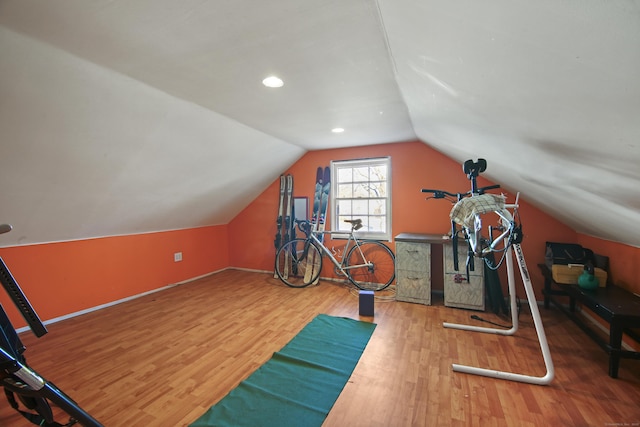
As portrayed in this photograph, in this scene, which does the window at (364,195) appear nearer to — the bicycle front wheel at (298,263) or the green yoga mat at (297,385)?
the bicycle front wheel at (298,263)

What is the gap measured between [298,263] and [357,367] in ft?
8.22

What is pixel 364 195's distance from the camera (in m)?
4.36

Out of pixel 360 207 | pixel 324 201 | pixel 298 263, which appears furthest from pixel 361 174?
pixel 298 263

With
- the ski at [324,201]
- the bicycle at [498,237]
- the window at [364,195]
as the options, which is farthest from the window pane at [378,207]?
the bicycle at [498,237]

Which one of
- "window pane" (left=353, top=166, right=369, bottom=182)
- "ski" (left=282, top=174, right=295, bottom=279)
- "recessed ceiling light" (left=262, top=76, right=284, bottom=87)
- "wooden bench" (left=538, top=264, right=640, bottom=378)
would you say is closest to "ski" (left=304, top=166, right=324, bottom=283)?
"ski" (left=282, top=174, right=295, bottom=279)

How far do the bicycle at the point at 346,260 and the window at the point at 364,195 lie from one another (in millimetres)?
244

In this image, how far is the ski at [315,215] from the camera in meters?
4.30

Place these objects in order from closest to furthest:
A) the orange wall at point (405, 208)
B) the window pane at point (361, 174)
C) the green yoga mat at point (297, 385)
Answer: the green yoga mat at point (297, 385) → the orange wall at point (405, 208) → the window pane at point (361, 174)

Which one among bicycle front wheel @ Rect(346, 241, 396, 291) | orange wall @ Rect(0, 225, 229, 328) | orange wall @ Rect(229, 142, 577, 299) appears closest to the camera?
orange wall @ Rect(0, 225, 229, 328)

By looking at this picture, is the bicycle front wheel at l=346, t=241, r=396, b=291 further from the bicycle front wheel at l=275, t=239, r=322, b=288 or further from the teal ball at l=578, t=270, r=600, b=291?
the teal ball at l=578, t=270, r=600, b=291

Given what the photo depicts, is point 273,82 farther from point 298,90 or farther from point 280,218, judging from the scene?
point 280,218

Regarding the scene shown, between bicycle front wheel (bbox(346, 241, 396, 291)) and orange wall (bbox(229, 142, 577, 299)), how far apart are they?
0.23m

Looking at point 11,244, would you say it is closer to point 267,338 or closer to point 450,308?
point 267,338

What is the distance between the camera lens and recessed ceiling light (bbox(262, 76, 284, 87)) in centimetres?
194
